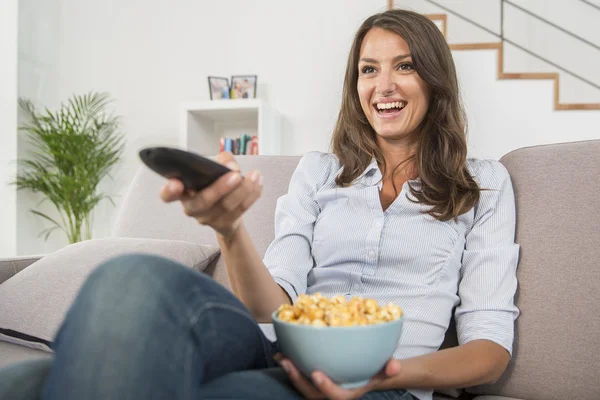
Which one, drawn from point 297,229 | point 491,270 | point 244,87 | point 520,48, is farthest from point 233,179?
point 520,48

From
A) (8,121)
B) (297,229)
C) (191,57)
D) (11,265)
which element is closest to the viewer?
(297,229)

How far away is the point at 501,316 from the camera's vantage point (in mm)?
1083

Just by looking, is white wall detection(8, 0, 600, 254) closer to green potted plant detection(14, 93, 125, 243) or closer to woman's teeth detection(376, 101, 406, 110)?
Result: green potted plant detection(14, 93, 125, 243)

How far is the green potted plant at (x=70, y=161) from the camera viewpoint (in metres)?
3.33

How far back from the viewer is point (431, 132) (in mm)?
1389

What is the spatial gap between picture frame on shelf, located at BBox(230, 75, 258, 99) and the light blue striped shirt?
2339mm

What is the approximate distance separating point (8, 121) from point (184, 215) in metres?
2.27

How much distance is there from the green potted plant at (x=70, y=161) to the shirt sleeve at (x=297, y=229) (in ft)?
7.62

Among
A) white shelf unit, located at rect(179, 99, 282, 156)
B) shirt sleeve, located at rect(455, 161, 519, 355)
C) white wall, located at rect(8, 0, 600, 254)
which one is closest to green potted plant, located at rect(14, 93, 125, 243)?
white wall, located at rect(8, 0, 600, 254)

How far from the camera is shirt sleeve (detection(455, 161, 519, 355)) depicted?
1.07 meters

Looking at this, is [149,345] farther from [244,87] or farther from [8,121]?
[8,121]

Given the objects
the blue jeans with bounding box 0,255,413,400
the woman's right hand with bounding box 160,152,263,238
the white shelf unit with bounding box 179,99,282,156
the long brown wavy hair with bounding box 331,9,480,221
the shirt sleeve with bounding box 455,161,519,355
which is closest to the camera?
the blue jeans with bounding box 0,255,413,400

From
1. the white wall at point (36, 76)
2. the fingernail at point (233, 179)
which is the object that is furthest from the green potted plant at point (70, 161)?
the fingernail at point (233, 179)

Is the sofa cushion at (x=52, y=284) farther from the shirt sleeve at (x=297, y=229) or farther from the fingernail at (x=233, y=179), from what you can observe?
the fingernail at (x=233, y=179)
